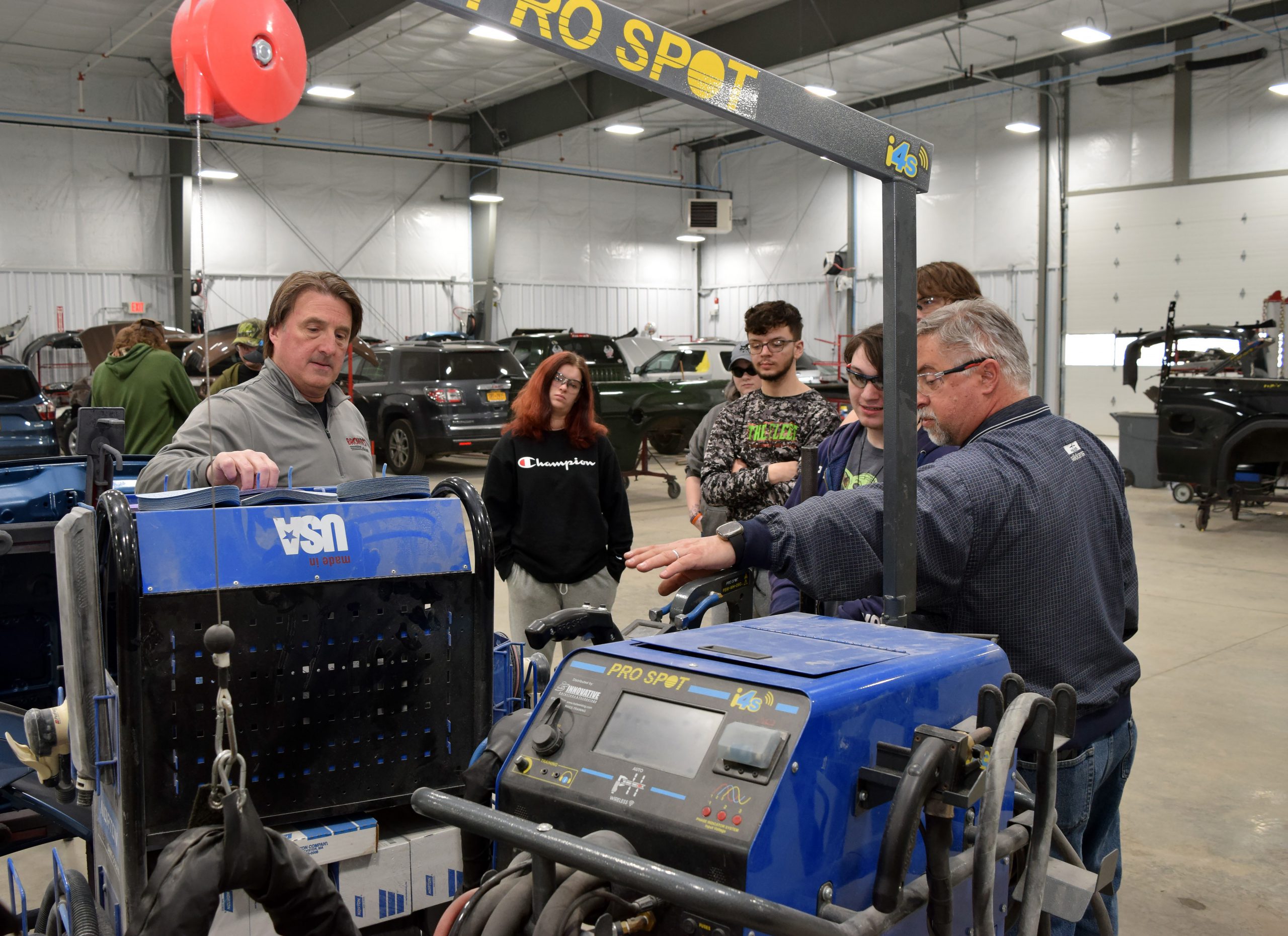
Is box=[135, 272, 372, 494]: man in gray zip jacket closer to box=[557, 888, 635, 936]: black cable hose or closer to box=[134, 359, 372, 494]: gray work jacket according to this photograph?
box=[134, 359, 372, 494]: gray work jacket

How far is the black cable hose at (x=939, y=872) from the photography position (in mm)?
1392

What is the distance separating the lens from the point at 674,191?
23.6m

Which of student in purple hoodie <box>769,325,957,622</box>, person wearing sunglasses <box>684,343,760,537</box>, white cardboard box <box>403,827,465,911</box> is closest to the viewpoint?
white cardboard box <box>403,827,465,911</box>

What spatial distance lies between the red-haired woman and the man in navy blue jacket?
2.20m

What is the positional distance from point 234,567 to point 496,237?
1991 cm

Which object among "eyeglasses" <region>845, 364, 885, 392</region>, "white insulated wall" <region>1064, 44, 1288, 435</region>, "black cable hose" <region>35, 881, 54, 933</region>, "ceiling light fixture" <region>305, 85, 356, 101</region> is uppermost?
"ceiling light fixture" <region>305, 85, 356, 101</region>

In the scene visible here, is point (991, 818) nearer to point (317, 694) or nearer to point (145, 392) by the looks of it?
point (317, 694)

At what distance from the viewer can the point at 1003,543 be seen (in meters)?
1.91

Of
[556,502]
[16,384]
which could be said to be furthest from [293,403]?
[16,384]

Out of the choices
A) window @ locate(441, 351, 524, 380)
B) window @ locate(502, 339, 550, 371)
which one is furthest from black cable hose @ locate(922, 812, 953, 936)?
window @ locate(502, 339, 550, 371)

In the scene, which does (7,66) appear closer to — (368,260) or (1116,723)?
(368,260)

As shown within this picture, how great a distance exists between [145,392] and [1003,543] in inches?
217

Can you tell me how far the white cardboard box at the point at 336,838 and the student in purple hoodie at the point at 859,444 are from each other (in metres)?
1.20

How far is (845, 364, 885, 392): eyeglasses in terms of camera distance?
2896mm
